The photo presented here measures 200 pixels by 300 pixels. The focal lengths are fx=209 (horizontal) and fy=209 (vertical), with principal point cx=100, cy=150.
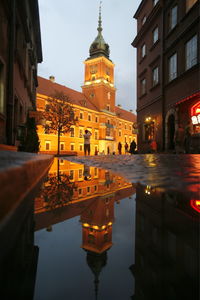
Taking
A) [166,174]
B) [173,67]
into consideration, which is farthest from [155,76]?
[166,174]

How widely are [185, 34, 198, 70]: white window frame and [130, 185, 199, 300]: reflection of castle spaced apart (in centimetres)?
1160

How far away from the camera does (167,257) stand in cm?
42

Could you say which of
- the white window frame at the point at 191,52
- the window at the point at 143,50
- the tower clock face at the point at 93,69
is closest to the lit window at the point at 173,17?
the white window frame at the point at 191,52

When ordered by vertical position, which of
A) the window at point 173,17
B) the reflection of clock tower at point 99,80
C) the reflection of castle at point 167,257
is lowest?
the reflection of castle at point 167,257

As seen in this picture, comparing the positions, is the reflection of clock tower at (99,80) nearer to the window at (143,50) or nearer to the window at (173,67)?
the window at (143,50)

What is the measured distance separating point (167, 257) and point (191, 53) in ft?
41.0

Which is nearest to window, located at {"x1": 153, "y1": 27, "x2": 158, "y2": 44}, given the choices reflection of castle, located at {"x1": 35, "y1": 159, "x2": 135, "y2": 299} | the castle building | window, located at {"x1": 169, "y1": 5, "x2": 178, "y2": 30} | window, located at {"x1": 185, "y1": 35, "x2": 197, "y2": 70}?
window, located at {"x1": 169, "y1": 5, "x2": 178, "y2": 30}

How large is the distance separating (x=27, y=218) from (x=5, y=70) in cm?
751

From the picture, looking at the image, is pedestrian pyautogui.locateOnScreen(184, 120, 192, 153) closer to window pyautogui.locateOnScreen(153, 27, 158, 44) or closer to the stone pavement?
the stone pavement

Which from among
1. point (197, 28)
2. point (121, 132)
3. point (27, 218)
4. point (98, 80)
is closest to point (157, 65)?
point (197, 28)

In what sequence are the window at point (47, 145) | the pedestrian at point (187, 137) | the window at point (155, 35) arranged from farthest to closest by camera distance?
the window at point (47, 145) < the window at point (155, 35) < the pedestrian at point (187, 137)

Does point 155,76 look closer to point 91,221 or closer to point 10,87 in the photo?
point 10,87

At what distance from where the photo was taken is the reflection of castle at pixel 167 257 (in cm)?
34

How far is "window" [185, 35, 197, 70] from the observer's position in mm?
10422
